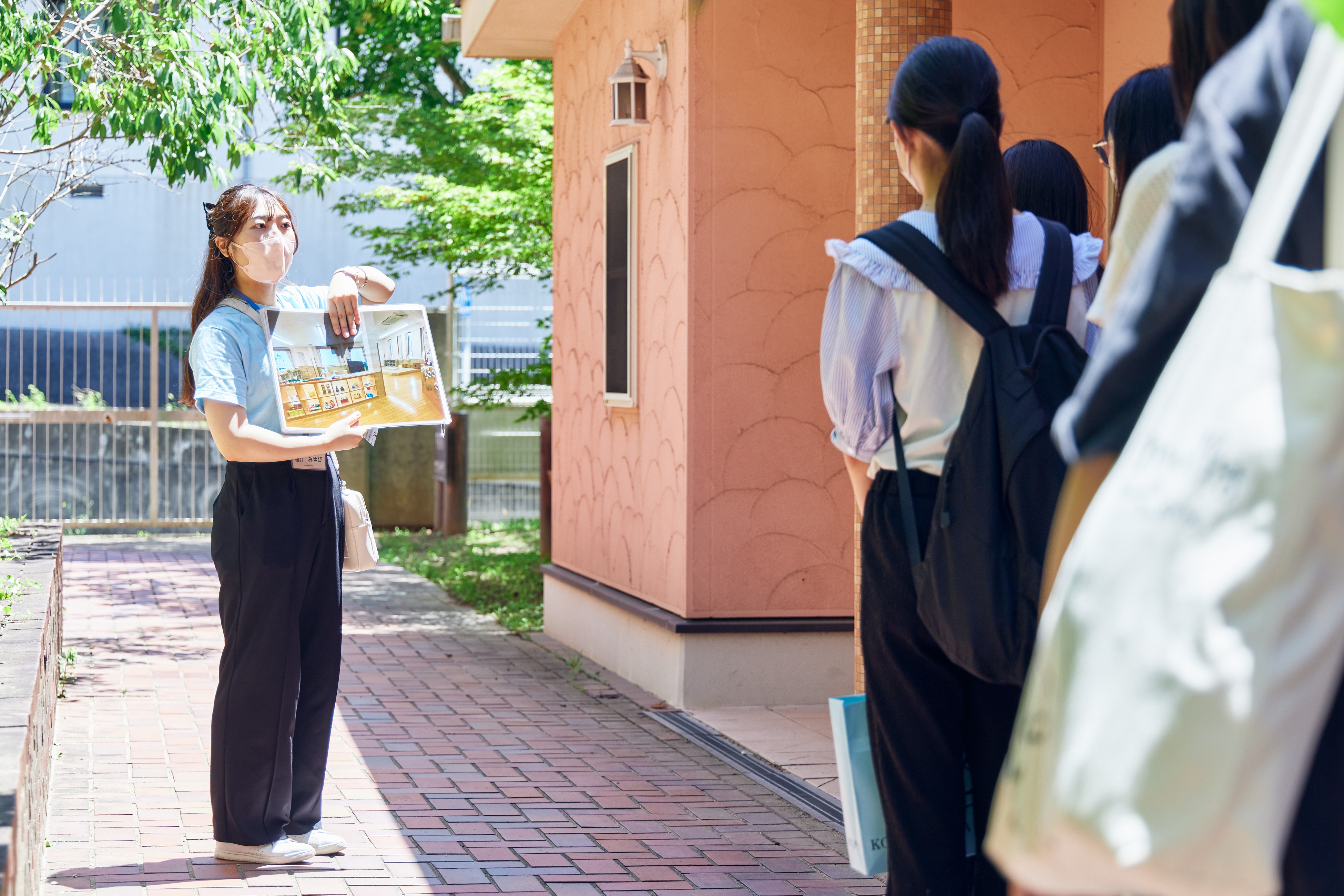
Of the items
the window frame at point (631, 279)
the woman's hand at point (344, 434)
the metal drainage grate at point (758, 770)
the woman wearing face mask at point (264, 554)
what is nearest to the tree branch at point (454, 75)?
the window frame at point (631, 279)

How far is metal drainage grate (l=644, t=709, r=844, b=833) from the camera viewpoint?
5.07 metres

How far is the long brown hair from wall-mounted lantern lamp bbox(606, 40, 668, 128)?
121 inches

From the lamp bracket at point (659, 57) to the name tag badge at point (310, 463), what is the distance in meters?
3.44

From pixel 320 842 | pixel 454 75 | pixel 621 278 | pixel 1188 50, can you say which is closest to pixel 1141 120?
pixel 1188 50

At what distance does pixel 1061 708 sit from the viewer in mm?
1248

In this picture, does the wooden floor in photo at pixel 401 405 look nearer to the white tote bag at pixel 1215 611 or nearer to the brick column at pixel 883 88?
the brick column at pixel 883 88

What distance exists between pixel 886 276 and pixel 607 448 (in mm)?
5663

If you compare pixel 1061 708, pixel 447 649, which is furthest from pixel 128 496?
pixel 1061 708

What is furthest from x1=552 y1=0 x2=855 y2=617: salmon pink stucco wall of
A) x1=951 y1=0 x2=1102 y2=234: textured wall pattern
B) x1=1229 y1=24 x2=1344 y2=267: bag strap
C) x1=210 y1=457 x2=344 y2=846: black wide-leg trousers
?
x1=1229 y1=24 x2=1344 y2=267: bag strap

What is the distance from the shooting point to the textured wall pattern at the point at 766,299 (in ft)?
22.1

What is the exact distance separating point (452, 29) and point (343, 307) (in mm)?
6826

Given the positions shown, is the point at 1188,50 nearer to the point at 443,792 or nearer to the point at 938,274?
the point at 938,274

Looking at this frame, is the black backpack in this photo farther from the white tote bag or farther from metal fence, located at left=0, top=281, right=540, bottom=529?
metal fence, located at left=0, top=281, right=540, bottom=529

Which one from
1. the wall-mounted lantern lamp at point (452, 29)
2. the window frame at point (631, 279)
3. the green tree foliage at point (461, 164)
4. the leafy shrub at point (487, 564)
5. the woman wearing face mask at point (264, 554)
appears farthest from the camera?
the green tree foliage at point (461, 164)
